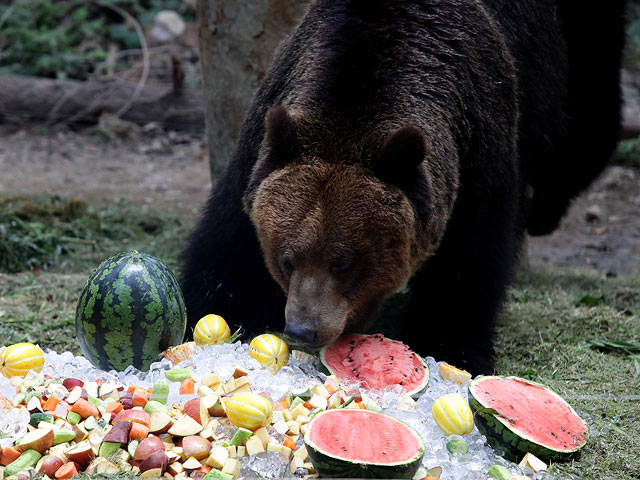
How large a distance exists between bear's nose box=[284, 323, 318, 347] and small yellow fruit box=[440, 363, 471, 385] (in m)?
0.69

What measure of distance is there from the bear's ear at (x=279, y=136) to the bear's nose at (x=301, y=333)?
2.72ft

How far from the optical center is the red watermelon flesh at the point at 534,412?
10.6 feet

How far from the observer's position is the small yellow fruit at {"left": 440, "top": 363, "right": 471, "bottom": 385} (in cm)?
381

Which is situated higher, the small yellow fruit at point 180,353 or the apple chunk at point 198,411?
the apple chunk at point 198,411

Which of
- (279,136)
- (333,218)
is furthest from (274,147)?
(333,218)

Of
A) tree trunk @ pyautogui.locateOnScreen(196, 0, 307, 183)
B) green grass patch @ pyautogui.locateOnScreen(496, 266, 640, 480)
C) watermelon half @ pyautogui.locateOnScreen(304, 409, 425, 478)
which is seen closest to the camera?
watermelon half @ pyautogui.locateOnScreen(304, 409, 425, 478)

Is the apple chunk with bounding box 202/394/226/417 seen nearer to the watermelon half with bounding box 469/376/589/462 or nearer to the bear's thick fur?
the bear's thick fur

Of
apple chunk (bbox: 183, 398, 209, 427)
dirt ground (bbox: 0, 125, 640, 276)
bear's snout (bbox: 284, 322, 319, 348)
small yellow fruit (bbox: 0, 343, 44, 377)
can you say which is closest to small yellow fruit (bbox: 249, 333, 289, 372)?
bear's snout (bbox: 284, 322, 319, 348)

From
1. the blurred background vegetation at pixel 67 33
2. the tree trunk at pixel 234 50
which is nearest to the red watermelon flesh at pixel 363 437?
the tree trunk at pixel 234 50

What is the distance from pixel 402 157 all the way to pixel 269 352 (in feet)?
3.68

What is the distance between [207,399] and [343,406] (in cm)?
57

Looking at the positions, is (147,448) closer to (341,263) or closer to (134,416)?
(134,416)

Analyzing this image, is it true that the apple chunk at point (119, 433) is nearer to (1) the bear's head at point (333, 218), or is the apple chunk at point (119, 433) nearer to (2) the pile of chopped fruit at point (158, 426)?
(2) the pile of chopped fruit at point (158, 426)

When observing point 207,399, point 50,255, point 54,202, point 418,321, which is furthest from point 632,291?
point 54,202
